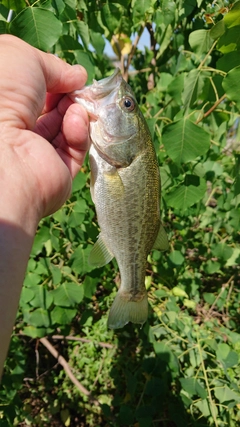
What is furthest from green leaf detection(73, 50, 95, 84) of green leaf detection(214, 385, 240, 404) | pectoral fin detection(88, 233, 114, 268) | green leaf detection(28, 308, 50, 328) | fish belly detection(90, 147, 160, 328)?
green leaf detection(214, 385, 240, 404)

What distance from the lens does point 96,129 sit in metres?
1.49

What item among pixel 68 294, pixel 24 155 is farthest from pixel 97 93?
pixel 68 294

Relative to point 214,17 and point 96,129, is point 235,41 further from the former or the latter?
point 96,129

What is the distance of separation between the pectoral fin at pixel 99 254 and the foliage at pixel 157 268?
55 centimetres

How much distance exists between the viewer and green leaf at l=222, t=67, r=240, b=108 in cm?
141

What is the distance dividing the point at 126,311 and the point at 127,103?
887 mm

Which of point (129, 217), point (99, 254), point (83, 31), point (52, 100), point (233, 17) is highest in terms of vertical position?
point (233, 17)

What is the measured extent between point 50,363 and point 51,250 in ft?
4.07

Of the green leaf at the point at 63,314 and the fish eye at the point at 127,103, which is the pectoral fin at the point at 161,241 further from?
the green leaf at the point at 63,314

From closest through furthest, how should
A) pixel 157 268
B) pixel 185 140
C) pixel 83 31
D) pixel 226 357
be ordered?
pixel 185 140 < pixel 83 31 < pixel 226 357 < pixel 157 268

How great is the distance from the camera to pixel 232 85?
1.43m

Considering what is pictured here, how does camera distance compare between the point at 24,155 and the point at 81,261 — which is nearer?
the point at 24,155

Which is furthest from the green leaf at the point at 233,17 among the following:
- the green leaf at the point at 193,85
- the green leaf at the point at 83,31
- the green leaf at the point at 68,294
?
the green leaf at the point at 68,294

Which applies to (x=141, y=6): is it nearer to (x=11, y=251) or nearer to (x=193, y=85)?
(x=193, y=85)
